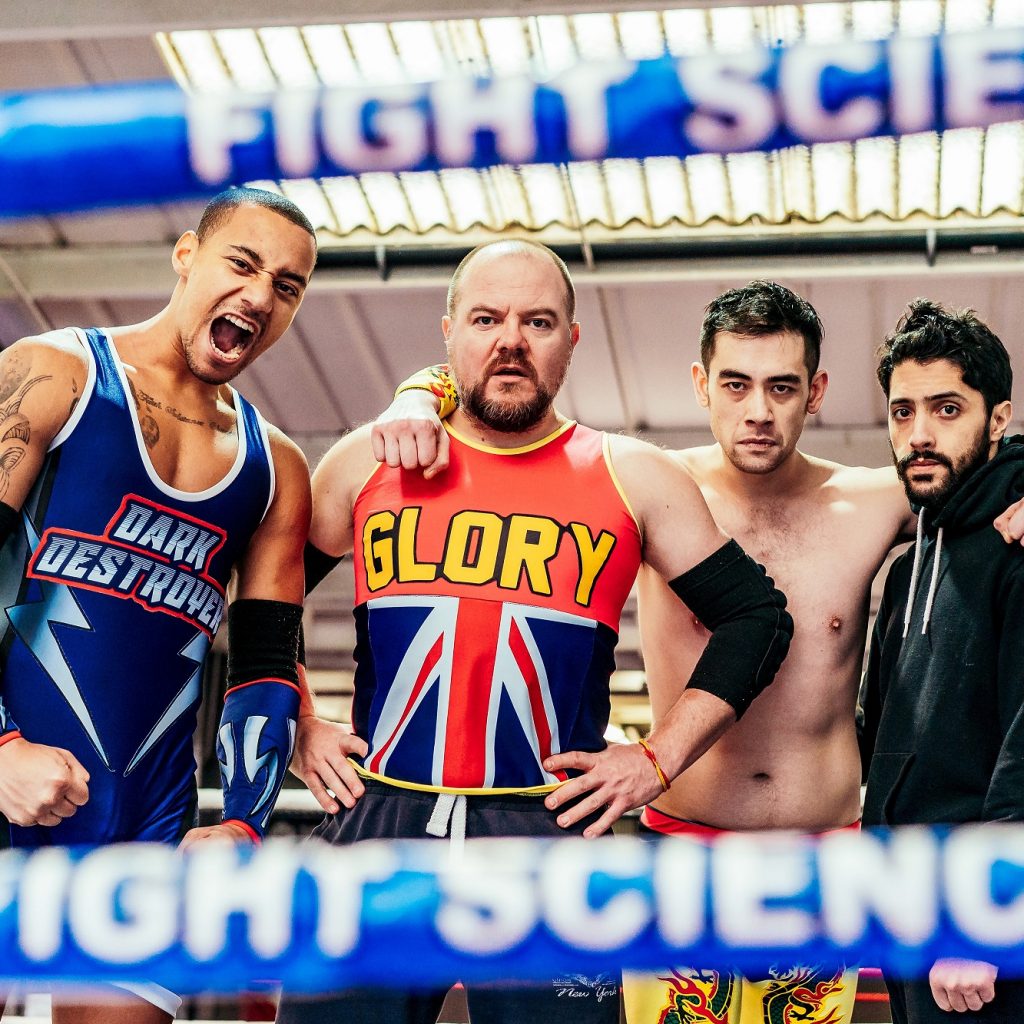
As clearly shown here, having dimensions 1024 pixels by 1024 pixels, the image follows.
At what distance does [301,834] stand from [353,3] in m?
7.23

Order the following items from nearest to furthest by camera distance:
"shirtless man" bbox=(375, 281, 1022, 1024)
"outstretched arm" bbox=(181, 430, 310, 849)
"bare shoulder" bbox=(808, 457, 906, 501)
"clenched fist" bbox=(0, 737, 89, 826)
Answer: "clenched fist" bbox=(0, 737, 89, 826), "outstretched arm" bbox=(181, 430, 310, 849), "shirtless man" bbox=(375, 281, 1022, 1024), "bare shoulder" bbox=(808, 457, 906, 501)

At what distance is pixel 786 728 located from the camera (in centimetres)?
244

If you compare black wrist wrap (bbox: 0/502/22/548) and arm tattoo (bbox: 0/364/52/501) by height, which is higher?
arm tattoo (bbox: 0/364/52/501)

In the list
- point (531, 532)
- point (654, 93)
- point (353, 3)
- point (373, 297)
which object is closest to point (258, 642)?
point (531, 532)

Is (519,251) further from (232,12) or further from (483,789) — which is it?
(232,12)

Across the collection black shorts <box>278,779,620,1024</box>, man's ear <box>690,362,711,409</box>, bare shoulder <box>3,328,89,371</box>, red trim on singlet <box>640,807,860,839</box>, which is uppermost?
man's ear <box>690,362,711,409</box>

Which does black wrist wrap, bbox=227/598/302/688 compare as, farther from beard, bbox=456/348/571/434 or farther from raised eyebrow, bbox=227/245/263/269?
raised eyebrow, bbox=227/245/263/269

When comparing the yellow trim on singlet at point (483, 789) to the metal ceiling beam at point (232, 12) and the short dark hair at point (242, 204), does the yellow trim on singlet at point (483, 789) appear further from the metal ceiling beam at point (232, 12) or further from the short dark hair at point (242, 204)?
the metal ceiling beam at point (232, 12)

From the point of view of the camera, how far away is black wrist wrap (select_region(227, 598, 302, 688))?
2.05 metres

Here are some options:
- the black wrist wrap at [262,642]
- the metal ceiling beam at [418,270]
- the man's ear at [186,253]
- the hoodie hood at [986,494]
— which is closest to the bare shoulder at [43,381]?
the man's ear at [186,253]

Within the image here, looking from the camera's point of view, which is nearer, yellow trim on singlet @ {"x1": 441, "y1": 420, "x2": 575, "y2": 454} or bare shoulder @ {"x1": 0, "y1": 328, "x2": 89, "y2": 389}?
bare shoulder @ {"x1": 0, "y1": 328, "x2": 89, "y2": 389}

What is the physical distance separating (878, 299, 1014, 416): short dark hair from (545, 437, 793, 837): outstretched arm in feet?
1.50

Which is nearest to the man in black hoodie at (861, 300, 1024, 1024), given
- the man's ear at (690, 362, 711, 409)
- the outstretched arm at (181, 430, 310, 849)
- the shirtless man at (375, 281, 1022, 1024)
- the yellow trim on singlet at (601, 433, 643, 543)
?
the shirtless man at (375, 281, 1022, 1024)

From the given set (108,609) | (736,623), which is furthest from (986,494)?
(108,609)
